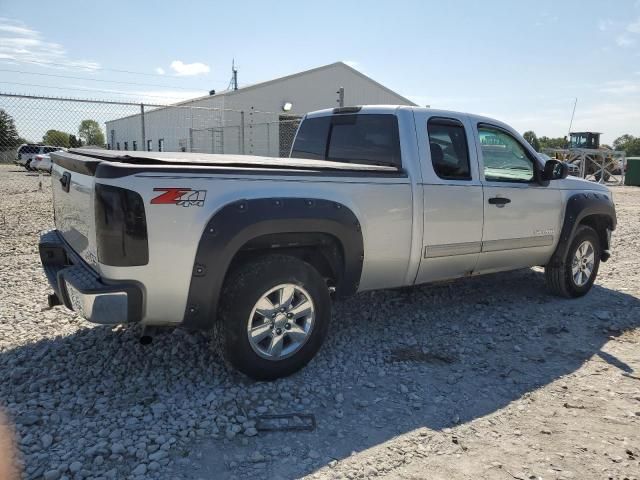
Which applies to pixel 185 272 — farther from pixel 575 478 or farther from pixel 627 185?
pixel 627 185

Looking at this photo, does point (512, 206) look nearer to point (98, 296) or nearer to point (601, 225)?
point (601, 225)

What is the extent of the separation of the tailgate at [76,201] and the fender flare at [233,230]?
0.66 m

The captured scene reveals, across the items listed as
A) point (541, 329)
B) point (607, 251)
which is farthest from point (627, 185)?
point (541, 329)

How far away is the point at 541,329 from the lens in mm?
4816

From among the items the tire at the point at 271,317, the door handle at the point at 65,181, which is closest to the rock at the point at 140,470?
the tire at the point at 271,317

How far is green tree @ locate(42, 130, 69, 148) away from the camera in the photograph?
33.7ft

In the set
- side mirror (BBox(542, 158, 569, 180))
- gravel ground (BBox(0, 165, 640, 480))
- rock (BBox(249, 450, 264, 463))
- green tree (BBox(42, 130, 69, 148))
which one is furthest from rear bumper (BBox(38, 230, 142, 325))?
green tree (BBox(42, 130, 69, 148))

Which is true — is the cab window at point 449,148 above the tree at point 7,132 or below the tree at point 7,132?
below

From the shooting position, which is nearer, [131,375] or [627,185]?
[131,375]

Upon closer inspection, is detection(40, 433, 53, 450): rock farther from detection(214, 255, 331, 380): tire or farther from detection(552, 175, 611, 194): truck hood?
detection(552, 175, 611, 194): truck hood

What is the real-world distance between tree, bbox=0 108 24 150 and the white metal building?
821 cm

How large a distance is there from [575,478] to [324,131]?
11.9 feet

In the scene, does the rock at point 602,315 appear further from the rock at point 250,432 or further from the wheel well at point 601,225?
the rock at point 250,432

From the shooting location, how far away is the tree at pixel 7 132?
9.37 meters
